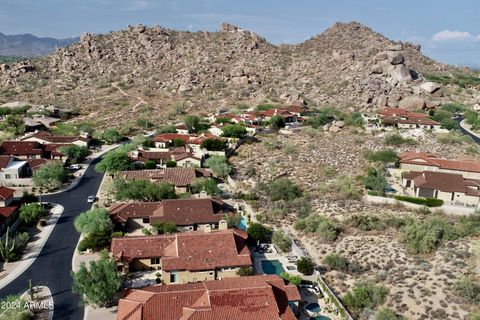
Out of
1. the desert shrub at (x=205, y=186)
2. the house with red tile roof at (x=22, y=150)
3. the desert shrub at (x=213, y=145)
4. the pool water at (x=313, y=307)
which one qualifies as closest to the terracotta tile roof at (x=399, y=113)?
the desert shrub at (x=213, y=145)

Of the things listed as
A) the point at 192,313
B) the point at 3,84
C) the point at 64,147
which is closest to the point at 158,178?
the point at 64,147

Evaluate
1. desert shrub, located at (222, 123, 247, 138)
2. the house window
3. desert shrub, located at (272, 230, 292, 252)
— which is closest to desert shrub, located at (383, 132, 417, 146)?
desert shrub, located at (222, 123, 247, 138)

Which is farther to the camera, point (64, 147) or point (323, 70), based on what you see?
point (323, 70)

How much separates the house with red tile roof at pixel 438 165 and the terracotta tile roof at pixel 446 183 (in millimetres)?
2398

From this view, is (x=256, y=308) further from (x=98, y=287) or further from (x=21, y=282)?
(x=21, y=282)

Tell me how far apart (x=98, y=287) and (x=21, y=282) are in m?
8.89

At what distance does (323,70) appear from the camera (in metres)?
123

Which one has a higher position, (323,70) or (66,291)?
(323,70)

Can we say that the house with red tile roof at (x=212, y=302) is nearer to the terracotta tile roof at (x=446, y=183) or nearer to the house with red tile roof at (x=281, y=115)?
the terracotta tile roof at (x=446, y=183)

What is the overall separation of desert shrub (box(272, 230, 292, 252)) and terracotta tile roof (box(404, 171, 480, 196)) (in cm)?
1914

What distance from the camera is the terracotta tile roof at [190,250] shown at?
34.5 m

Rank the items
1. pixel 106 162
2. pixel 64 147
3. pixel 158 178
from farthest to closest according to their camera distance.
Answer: pixel 64 147 → pixel 106 162 → pixel 158 178

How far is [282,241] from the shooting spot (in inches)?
1585

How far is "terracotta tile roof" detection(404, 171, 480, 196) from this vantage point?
48562mm
